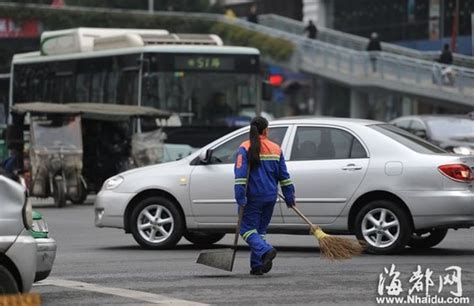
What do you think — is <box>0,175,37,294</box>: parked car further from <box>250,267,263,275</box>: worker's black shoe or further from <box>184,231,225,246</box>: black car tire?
<box>184,231,225,246</box>: black car tire

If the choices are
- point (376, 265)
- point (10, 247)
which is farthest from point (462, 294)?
point (10, 247)

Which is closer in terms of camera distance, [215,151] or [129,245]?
[215,151]

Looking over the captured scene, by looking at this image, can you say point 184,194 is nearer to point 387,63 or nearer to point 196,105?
point 196,105

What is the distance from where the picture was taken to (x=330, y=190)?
45.8 feet

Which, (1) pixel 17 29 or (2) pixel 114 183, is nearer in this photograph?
(2) pixel 114 183

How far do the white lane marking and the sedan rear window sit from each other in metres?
4.37

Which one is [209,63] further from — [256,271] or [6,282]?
[6,282]

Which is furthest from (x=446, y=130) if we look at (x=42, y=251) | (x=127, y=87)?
(x=42, y=251)

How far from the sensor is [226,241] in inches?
634

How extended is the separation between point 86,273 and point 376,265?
10.1 feet

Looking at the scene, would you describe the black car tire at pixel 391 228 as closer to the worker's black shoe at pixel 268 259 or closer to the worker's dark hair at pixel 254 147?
the worker's black shoe at pixel 268 259

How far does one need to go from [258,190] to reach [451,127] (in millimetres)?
16271

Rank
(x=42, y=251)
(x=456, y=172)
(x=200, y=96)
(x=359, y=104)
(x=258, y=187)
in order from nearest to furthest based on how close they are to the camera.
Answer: (x=42, y=251)
(x=258, y=187)
(x=456, y=172)
(x=200, y=96)
(x=359, y=104)

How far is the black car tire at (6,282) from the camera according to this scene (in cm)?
893
